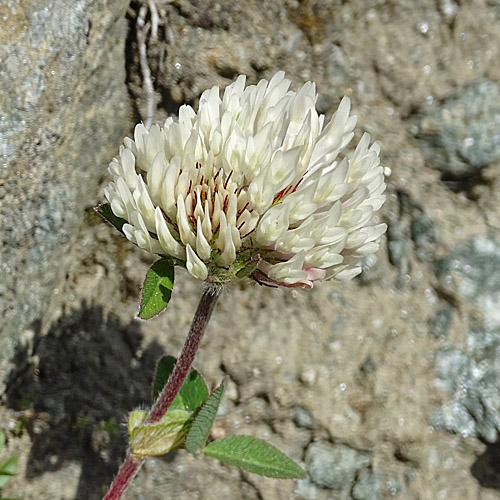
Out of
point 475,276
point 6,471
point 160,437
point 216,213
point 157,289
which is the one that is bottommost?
point 6,471

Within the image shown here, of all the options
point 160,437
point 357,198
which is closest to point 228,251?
point 357,198

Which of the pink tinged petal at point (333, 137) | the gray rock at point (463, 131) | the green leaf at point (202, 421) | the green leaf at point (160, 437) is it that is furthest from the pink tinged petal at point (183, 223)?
the gray rock at point (463, 131)

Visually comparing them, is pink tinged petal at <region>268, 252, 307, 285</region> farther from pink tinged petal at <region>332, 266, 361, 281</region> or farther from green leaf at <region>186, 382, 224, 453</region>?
green leaf at <region>186, 382, 224, 453</region>

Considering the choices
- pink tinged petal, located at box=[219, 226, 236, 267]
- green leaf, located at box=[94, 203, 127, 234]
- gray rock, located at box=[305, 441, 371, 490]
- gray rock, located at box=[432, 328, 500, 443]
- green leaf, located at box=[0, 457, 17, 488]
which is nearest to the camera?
pink tinged petal, located at box=[219, 226, 236, 267]

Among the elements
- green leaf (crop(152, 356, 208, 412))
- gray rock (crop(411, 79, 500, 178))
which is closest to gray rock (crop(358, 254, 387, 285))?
gray rock (crop(411, 79, 500, 178))

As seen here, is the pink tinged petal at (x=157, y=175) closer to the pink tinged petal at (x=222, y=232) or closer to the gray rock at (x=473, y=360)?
the pink tinged petal at (x=222, y=232)

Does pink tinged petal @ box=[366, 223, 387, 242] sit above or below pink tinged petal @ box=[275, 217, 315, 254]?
above

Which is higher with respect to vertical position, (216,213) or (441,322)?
(441,322)

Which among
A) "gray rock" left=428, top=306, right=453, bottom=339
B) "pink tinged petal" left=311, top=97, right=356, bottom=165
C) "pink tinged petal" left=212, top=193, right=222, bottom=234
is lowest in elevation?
"pink tinged petal" left=212, top=193, right=222, bottom=234

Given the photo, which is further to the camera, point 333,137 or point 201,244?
point 333,137

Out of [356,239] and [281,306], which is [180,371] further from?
[281,306]
